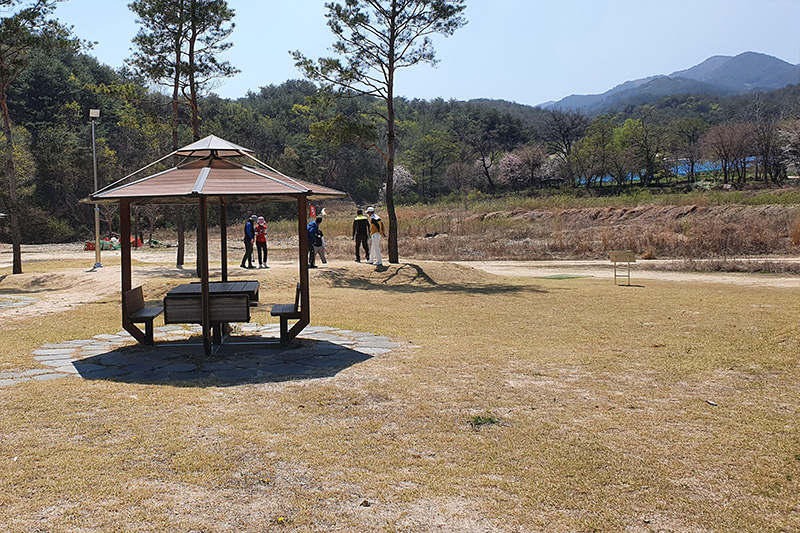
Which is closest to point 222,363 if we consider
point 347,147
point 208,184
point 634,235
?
point 208,184

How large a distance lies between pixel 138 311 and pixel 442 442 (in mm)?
4689

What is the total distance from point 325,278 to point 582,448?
37.6 feet

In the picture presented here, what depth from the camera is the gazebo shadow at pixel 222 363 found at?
5.97 metres

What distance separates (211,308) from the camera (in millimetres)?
7090

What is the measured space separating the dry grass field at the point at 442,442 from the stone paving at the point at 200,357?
24 centimetres

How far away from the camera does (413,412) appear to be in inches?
190

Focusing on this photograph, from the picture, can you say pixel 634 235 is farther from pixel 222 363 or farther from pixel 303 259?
pixel 222 363

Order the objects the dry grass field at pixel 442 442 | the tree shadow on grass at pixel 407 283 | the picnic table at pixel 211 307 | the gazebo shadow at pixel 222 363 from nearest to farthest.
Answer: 1. the dry grass field at pixel 442 442
2. the gazebo shadow at pixel 222 363
3. the picnic table at pixel 211 307
4. the tree shadow on grass at pixel 407 283

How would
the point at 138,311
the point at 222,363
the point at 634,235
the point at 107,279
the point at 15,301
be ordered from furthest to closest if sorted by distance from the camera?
the point at 634,235
the point at 107,279
the point at 15,301
the point at 138,311
the point at 222,363

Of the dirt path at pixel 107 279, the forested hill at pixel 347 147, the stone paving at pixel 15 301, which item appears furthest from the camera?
the forested hill at pixel 347 147

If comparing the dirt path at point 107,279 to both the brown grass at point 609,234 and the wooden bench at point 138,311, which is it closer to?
the brown grass at point 609,234

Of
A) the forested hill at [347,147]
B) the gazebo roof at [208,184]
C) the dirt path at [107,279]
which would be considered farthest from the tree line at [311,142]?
the gazebo roof at [208,184]

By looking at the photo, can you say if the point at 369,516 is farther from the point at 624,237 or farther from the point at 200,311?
the point at 624,237

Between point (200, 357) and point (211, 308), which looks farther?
point (211, 308)
